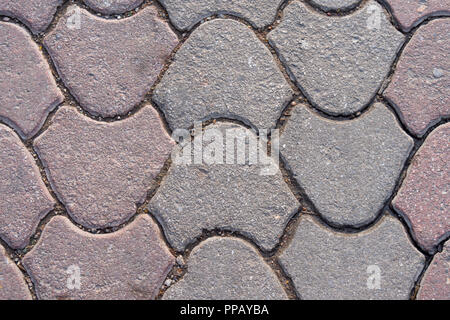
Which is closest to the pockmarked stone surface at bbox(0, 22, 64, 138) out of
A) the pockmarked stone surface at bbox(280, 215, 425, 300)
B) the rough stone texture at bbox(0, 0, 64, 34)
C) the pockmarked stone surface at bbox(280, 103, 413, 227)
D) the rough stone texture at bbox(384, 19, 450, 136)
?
the rough stone texture at bbox(0, 0, 64, 34)

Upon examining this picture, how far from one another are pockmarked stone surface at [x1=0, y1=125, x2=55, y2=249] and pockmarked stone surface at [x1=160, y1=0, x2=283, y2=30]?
81 cm

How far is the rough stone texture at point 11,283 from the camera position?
4.99 ft

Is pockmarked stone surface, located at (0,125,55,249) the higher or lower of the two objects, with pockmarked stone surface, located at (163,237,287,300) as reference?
higher

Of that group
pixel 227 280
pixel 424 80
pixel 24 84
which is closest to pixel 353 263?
pixel 227 280

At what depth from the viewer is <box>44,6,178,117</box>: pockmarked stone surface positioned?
1625mm

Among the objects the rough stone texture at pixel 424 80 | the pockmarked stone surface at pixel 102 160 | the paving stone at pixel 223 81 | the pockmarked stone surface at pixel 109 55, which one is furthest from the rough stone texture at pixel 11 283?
the rough stone texture at pixel 424 80

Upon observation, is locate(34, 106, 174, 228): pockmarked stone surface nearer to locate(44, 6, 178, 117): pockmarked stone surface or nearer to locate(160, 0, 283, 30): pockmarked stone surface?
locate(44, 6, 178, 117): pockmarked stone surface

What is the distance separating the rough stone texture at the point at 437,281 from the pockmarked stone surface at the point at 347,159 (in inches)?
11.5

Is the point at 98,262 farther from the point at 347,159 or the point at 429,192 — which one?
the point at 429,192

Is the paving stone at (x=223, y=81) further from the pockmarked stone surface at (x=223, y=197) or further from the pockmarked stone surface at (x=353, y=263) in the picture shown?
the pockmarked stone surface at (x=353, y=263)

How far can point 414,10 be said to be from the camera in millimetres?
1675

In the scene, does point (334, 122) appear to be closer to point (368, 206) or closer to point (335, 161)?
point (335, 161)

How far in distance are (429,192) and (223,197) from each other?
80 cm

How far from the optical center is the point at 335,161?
1.59 m
